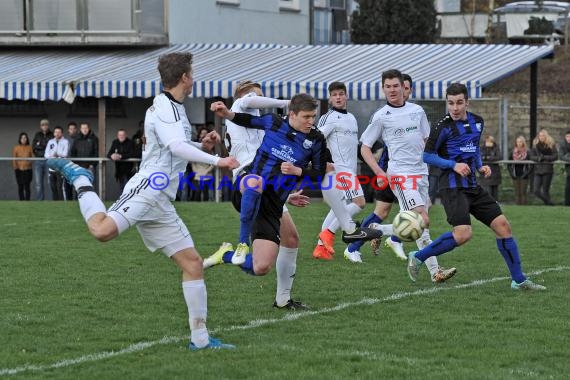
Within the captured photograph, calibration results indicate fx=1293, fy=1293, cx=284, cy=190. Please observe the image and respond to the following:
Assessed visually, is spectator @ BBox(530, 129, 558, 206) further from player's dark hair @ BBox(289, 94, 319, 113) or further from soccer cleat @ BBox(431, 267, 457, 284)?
player's dark hair @ BBox(289, 94, 319, 113)

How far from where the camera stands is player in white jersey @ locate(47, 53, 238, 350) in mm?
8148

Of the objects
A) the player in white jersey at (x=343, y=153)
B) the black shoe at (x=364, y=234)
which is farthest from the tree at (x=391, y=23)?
the black shoe at (x=364, y=234)

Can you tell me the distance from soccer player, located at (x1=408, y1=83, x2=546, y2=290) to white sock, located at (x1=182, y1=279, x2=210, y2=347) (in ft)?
11.4

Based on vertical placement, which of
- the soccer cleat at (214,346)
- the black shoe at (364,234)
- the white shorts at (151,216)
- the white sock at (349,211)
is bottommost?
the soccer cleat at (214,346)

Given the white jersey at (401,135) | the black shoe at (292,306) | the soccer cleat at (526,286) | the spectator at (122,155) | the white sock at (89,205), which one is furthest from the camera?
the spectator at (122,155)

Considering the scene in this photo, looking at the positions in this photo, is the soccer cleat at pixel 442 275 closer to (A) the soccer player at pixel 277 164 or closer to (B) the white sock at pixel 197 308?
(A) the soccer player at pixel 277 164

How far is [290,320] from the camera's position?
9523mm

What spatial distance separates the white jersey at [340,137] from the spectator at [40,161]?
13149mm

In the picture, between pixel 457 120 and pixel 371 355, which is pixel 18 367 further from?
pixel 457 120

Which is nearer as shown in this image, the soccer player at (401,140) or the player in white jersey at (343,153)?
the soccer player at (401,140)

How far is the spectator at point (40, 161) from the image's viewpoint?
1068 inches

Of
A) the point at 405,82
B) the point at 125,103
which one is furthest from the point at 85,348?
the point at 125,103

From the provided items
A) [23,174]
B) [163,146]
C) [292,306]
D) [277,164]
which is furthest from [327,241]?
[23,174]

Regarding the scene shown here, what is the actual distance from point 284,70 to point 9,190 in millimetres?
6700
